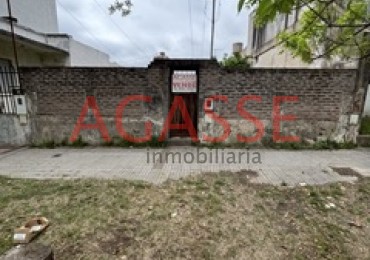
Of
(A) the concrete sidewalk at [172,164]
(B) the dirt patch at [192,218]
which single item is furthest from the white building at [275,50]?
(B) the dirt patch at [192,218]

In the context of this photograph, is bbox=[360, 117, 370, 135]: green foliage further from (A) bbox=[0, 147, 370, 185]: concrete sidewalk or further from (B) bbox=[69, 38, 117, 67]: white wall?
(B) bbox=[69, 38, 117, 67]: white wall

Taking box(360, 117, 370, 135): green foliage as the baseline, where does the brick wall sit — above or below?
above

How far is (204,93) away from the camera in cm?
582

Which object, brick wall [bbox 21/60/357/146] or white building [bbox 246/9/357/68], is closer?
brick wall [bbox 21/60/357/146]

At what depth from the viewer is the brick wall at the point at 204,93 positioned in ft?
18.6

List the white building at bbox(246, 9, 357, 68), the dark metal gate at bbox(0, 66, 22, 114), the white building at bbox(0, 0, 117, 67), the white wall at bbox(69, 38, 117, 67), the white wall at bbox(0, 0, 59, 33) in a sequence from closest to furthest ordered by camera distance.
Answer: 1. the dark metal gate at bbox(0, 66, 22, 114)
2. the white building at bbox(246, 9, 357, 68)
3. the white building at bbox(0, 0, 117, 67)
4. the white wall at bbox(0, 0, 59, 33)
5. the white wall at bbox(69, 38, 117, 67)

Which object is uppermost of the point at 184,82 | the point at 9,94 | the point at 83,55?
the point at 83,55

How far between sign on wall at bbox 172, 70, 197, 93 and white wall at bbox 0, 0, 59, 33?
24.8 ft

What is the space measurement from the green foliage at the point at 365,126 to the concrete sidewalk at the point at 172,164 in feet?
2.01

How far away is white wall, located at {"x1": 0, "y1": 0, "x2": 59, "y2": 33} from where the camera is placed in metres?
9.20

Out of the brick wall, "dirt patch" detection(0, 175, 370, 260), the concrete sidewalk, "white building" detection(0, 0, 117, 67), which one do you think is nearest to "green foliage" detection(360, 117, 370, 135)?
the brick wall
